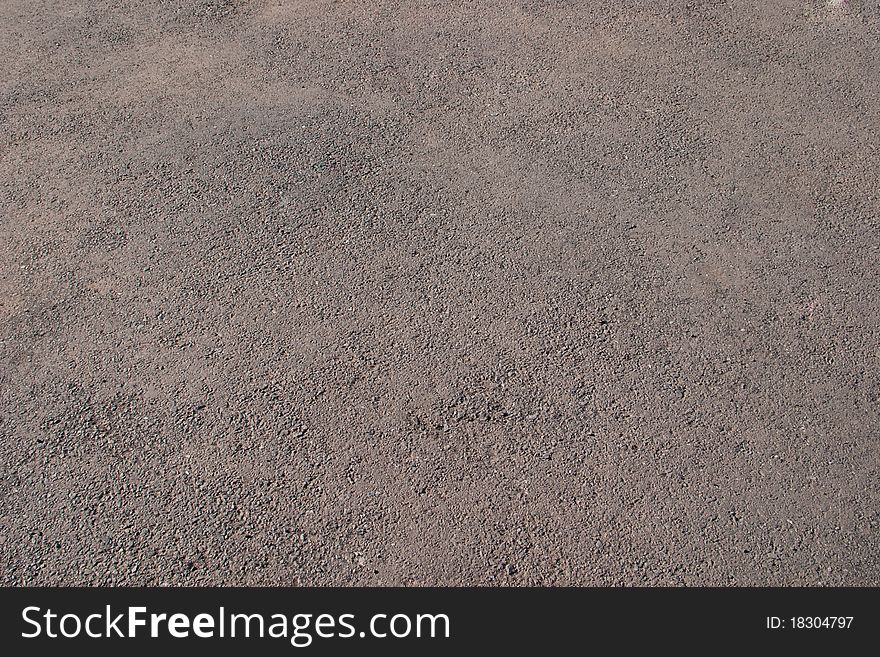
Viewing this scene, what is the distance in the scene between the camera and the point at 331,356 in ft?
14.3

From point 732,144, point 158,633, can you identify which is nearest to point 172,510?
point 158,633

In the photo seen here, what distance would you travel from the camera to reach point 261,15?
6.85 m

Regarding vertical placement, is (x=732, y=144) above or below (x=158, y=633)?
above

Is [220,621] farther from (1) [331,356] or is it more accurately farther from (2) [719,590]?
(2) [719,590]

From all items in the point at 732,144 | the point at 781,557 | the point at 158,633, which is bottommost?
the point at 158,633

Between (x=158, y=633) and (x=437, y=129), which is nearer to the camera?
(x=158, y=633)

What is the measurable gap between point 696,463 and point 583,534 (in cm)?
60

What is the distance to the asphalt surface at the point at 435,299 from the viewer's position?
372 cm

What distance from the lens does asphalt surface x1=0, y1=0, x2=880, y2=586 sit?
12.2 feet

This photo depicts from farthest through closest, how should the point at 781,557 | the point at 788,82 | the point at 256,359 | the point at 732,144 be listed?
the point at 788,82
the point at 732,144
the point at 256,359
the point at 781,557

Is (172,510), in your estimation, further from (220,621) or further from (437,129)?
(437,129)

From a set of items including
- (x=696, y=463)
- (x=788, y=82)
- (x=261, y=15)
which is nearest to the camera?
(x=696, y=463)

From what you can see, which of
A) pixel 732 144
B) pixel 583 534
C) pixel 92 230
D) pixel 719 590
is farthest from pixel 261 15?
pixel 719 590

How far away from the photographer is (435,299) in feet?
15.3
